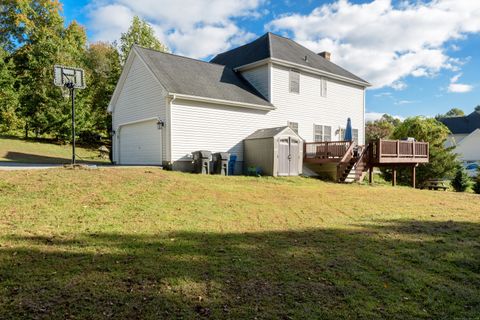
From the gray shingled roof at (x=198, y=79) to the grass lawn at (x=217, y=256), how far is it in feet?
21.5

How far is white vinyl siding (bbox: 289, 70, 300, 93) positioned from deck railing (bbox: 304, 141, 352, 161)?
3.21m

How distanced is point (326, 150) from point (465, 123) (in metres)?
46.1

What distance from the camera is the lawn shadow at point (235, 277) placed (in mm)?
3305

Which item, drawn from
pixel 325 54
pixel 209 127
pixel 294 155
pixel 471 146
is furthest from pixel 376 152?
pixel 471 146

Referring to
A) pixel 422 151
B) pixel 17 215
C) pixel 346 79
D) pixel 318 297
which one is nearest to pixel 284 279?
pixel 318 297

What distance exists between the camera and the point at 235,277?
4.07 meters

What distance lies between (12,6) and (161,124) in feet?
89.0

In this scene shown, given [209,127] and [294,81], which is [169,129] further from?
[294,81]

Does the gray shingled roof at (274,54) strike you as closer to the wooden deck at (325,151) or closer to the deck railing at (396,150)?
the wooden deck at (325,151)

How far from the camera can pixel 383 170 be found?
22.7 meters

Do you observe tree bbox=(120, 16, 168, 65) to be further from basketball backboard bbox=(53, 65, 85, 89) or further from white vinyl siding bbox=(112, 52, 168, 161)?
basketball backboard bbox=(53, 65, 85, 89)

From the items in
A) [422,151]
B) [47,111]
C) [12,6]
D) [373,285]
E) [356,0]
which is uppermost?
[12,6]

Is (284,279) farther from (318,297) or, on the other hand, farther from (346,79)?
(346,79)

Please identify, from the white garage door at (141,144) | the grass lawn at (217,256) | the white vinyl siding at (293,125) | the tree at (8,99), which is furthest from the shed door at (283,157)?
the tree at (8,99)
